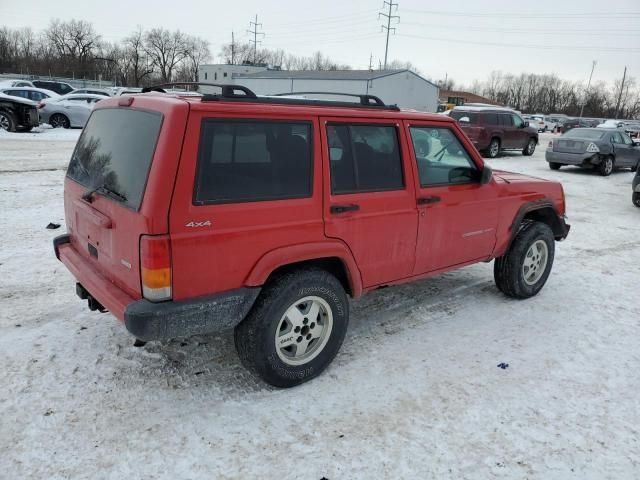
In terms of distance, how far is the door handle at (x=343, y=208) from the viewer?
3298 mm

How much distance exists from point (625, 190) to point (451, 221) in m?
11.8

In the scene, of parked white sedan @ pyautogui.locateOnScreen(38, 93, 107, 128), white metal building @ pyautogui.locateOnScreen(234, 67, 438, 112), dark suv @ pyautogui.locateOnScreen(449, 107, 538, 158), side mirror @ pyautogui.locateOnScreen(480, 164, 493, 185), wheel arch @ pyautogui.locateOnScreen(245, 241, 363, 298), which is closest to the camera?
wheel arch @ pyautogui.locateOnScreen(245, 241, 363, 298)

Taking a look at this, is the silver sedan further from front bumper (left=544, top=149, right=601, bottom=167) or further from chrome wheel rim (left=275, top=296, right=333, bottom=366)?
chrome wheel rim (left=275, top=296, right=333, bottom=366)

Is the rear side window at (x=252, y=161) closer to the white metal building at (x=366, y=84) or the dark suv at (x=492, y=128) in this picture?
the dark suv at (x=492, y=128)

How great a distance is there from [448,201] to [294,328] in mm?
1706

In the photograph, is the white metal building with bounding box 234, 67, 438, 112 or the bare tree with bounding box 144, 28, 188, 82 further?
the bare tree with bounding box 144, 28, 188, 82

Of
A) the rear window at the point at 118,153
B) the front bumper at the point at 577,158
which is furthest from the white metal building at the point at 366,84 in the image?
the rear window at the point at 118,153

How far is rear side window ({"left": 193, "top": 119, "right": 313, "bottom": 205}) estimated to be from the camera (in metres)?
2.81

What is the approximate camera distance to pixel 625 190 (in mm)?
13406

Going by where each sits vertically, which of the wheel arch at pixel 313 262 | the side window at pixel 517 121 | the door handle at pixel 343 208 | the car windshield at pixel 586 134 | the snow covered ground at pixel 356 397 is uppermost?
the side window at pixel 517 121

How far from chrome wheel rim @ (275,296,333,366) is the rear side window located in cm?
76

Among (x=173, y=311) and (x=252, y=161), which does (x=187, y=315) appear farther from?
(x=252, y=161)

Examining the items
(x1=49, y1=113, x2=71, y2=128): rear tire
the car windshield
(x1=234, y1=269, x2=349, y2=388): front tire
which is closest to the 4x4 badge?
(x1=234, y1=269, x2=349, y2=388): front tire

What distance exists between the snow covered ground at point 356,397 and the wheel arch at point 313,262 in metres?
0.67
